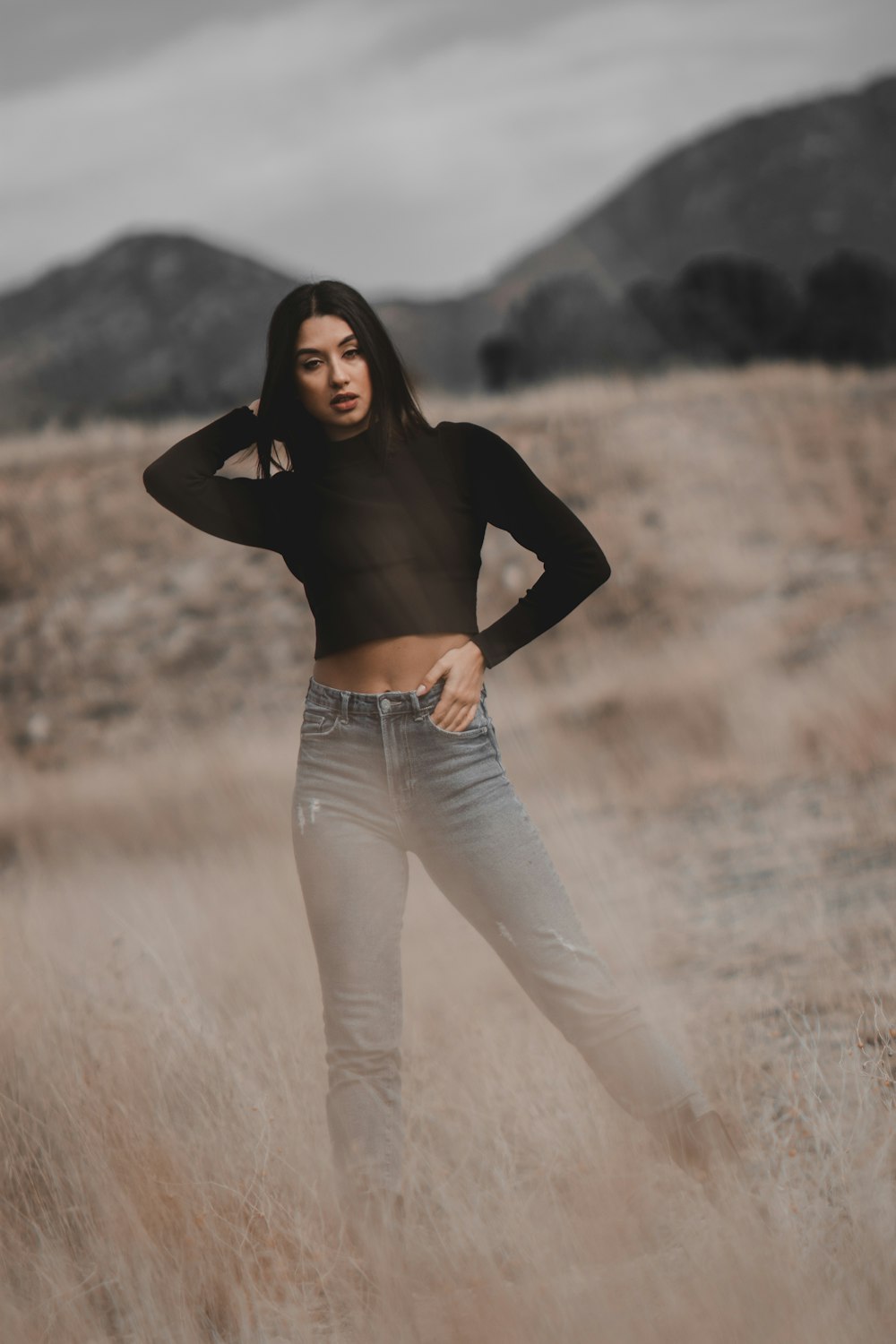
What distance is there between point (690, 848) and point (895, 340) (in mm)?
32008

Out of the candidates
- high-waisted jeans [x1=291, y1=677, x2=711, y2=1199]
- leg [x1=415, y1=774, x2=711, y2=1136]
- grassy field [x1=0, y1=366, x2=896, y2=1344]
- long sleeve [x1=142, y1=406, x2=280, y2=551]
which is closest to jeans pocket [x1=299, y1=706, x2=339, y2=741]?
high-waisted jeans [x1=291, y1=677, x2=711, y2=1199]

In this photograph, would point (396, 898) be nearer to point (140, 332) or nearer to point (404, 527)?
point (404, 527)

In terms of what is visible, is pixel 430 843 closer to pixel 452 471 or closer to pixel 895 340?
pixel 452 471

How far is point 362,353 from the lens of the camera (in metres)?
2.40

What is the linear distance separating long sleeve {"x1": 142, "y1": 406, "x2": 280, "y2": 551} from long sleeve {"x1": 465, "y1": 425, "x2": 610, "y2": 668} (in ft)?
1.39

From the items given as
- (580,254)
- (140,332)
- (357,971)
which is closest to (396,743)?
(357,971)

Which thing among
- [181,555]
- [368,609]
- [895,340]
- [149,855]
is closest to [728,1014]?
[368,609]

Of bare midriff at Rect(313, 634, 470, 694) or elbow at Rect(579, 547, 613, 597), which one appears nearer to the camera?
bare midriff at Rect(313, 634, 470, 694)

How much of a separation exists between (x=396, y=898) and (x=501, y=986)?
9.37 ft

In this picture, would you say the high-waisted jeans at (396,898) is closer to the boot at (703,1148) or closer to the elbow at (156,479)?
the boot at (703,1148)

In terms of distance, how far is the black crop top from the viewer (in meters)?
2.31

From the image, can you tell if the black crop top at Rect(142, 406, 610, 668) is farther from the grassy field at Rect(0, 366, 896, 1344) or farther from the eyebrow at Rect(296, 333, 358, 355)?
the grassy field at Rect(0, 366, 896, 1344)

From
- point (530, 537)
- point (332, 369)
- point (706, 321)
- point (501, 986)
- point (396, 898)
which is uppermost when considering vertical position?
point (706, 321)

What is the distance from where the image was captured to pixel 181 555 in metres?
16.5
